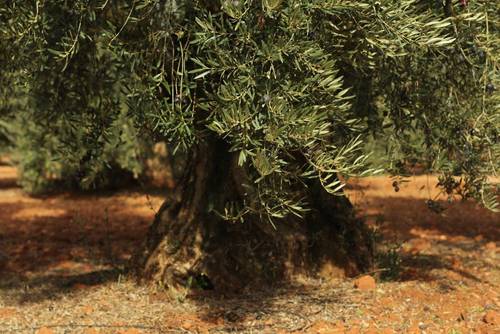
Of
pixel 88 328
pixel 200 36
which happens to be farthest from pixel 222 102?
pixel 88 328

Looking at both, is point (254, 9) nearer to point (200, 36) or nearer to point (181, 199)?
point (200, 36)

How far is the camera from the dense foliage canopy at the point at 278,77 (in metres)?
3.59

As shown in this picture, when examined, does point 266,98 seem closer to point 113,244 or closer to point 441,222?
point 113,244

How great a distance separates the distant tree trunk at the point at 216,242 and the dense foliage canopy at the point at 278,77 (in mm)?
453

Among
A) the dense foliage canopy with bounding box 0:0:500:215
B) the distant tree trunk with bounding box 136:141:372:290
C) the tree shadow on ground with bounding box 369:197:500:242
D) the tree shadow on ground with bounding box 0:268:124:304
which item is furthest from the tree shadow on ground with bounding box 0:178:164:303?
the tree shadow on ground with bounding box 369:197:500:242

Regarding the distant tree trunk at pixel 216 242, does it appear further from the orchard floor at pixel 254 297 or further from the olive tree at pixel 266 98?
the orchard floor at pixel 254 297

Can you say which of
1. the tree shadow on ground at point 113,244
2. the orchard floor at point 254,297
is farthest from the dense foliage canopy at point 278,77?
the tree shadow on ground at point 113,244

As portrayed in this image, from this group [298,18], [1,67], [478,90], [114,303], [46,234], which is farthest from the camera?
[46,234]

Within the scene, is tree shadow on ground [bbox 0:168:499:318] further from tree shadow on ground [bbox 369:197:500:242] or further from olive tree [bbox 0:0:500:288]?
olive tree [bbox 0:0:500:288]

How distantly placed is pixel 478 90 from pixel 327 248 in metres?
2.26

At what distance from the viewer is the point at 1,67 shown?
5.41 m

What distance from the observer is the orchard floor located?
5.12 metres

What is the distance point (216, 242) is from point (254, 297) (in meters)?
0.64

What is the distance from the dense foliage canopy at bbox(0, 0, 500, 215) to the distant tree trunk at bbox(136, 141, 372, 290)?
0.45m
